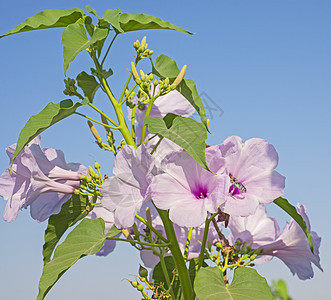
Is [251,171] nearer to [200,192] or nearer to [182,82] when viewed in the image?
[200,192]

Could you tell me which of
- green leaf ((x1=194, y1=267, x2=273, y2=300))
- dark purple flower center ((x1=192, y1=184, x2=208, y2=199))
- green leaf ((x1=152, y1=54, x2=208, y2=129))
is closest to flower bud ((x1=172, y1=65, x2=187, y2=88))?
green leaf ((x1=152, y1=54, x2=208, y2=129))

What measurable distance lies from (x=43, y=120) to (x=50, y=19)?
420mm

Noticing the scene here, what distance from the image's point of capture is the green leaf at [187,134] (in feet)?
4.71

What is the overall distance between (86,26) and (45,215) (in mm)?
741

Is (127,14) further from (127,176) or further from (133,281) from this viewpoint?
(133,281)

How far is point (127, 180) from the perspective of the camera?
1613mm

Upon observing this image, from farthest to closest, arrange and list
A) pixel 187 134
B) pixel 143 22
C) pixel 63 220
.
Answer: pixel 63 220, pixel 143 22, pixel 187 134

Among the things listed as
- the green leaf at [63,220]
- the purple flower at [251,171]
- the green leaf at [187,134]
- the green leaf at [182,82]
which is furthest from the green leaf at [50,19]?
the purple flower at [251,171]

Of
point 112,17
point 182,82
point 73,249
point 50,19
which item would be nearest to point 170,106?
point 182,82

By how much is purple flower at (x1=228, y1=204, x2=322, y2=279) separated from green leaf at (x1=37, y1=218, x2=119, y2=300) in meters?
0.63

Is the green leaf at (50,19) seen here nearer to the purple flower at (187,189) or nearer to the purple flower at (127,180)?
the purple flower at (127,180)

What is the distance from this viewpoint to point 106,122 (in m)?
1.81

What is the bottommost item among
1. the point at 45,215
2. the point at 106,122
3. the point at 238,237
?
the point at 238,237

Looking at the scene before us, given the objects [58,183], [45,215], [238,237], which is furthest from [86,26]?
[238,237]
